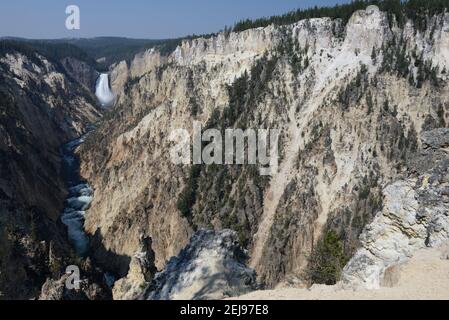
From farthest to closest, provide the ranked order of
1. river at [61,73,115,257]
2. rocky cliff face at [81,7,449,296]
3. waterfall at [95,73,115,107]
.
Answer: waterfall at [95,73,115,107] < river at [61,73,115,257] < rocky cliff face at [81,7,449,296]

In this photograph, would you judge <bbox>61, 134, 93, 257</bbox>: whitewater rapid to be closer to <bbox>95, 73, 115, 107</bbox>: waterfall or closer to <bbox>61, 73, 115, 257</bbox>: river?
<bbox>61, 73, 115, 257</bbox>: river

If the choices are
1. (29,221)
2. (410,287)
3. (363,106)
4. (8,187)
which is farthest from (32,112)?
(410,287)

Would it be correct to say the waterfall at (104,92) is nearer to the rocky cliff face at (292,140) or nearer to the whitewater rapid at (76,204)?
the whitewater rapid at (76,204)

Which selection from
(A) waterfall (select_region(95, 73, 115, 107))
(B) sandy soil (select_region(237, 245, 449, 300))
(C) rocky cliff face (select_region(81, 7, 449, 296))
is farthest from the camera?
(A) waterfall (select_region(95, 73, 115, 107))

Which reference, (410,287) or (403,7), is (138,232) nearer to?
(403,7)

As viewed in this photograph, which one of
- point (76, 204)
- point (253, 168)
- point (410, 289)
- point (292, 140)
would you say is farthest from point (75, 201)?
point (410, 289)

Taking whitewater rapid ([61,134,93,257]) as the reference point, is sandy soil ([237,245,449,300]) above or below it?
above

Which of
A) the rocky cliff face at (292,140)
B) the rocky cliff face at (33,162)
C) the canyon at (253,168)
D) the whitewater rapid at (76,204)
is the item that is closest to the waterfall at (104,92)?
the rocky cliff face at (33,162)

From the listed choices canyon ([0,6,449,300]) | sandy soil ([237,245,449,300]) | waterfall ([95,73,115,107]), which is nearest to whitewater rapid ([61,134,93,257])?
canyon ([0,6,449,300])
